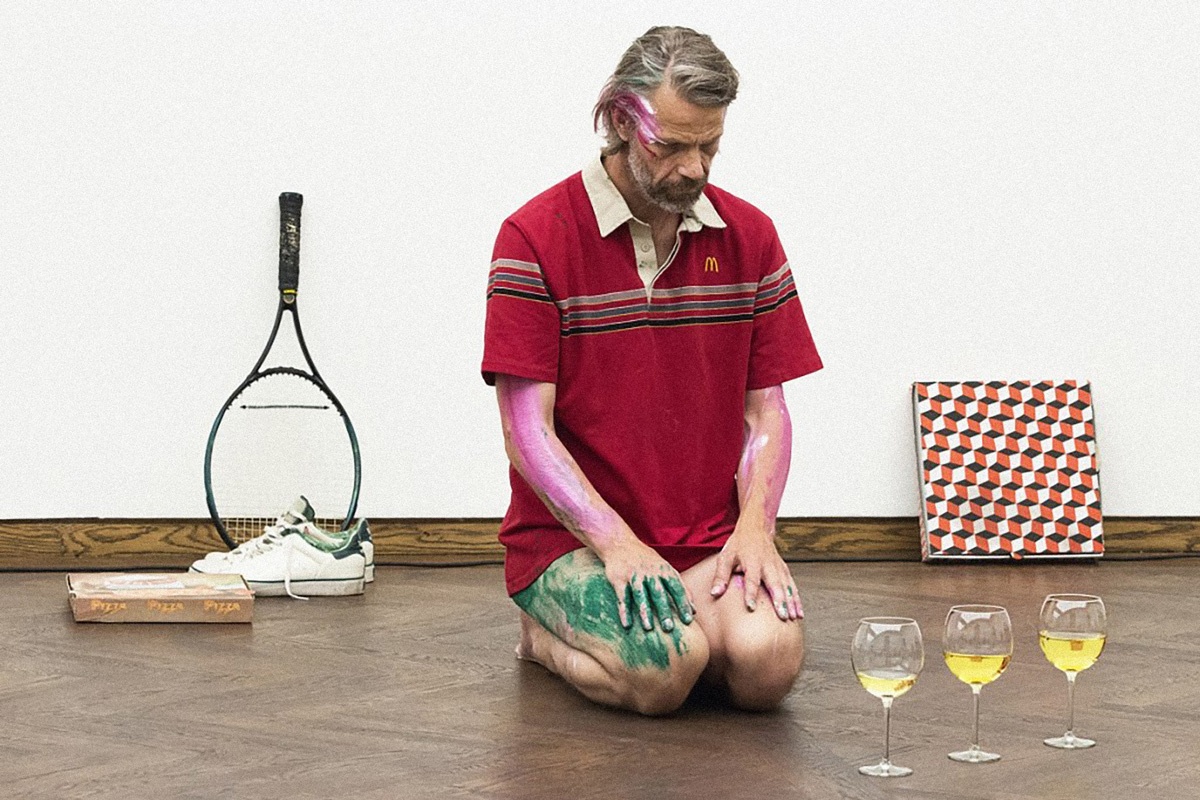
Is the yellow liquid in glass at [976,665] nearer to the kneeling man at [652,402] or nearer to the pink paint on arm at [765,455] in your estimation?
the kneeling man at [652,402]

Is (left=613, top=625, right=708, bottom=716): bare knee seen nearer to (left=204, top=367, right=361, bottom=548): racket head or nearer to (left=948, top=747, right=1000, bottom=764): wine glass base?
(left=948, top=747, right=1000, bottom=764): wine glass base

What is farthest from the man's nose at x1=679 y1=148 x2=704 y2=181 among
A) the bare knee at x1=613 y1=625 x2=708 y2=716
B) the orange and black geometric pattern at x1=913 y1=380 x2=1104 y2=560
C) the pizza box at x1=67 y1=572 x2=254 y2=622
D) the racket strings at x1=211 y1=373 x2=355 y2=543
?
the orange and black geometric pattern at x1=913 y1=380 x2=1104 y2=560

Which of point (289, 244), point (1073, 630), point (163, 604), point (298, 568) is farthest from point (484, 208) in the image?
point (1073, 630)

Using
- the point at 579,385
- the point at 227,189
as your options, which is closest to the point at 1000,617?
the point at 579,385

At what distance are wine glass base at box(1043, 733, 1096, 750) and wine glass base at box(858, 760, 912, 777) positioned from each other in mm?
269

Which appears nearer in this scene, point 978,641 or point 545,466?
point 978,641

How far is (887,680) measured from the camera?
2129 mm

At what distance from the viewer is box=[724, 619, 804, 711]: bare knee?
273 cm

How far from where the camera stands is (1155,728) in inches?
104

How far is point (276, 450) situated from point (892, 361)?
5.85 feet

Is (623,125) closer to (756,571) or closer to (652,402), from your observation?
(652,402)

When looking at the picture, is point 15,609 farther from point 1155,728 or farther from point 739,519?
point 1155,728

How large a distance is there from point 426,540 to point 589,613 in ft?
6.81

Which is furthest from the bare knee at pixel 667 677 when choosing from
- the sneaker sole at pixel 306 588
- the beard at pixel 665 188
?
the sneaker sole at pixel 306 588
